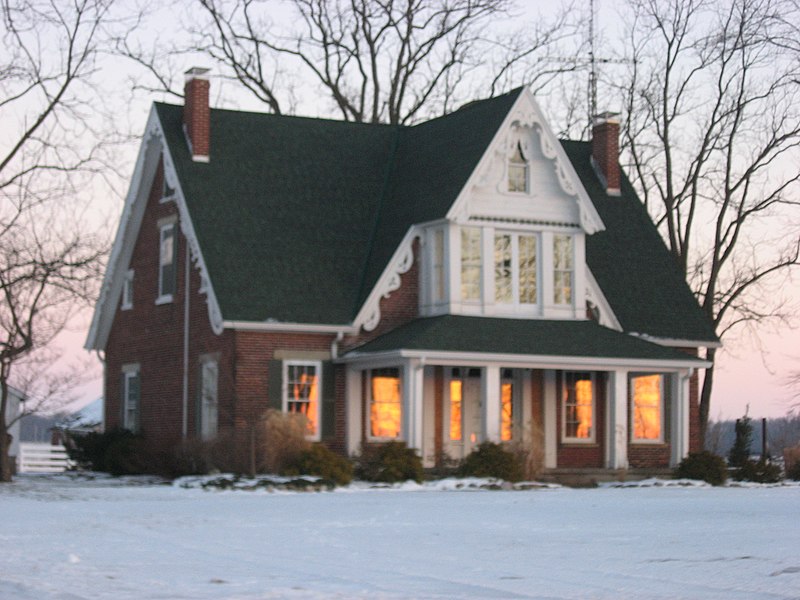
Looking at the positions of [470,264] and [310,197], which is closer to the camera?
[470,264]

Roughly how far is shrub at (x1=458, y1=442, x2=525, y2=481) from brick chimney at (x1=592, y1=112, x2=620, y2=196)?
11360 millimetres

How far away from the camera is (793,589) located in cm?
1225

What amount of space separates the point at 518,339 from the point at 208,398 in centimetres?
669

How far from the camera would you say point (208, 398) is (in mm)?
31234

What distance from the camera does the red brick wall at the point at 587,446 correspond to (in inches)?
1328

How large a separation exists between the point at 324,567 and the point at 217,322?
17.2 metres

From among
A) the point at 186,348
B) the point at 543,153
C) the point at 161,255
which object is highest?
the point at 543,153

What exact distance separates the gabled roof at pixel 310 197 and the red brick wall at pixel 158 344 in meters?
1.38

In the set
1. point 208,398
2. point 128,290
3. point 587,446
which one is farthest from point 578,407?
point 128,290

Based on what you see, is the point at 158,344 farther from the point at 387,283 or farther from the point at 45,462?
the point at 45,462

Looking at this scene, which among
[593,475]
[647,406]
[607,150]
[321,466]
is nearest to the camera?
[321,466]

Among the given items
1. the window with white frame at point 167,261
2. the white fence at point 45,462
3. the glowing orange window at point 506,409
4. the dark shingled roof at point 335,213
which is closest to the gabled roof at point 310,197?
the dark shingled roof at point 335,213

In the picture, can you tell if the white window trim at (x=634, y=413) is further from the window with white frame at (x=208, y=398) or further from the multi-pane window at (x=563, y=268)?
the window with white frame at (x=208, y=398)

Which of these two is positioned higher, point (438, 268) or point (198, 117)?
point (198, 117)
